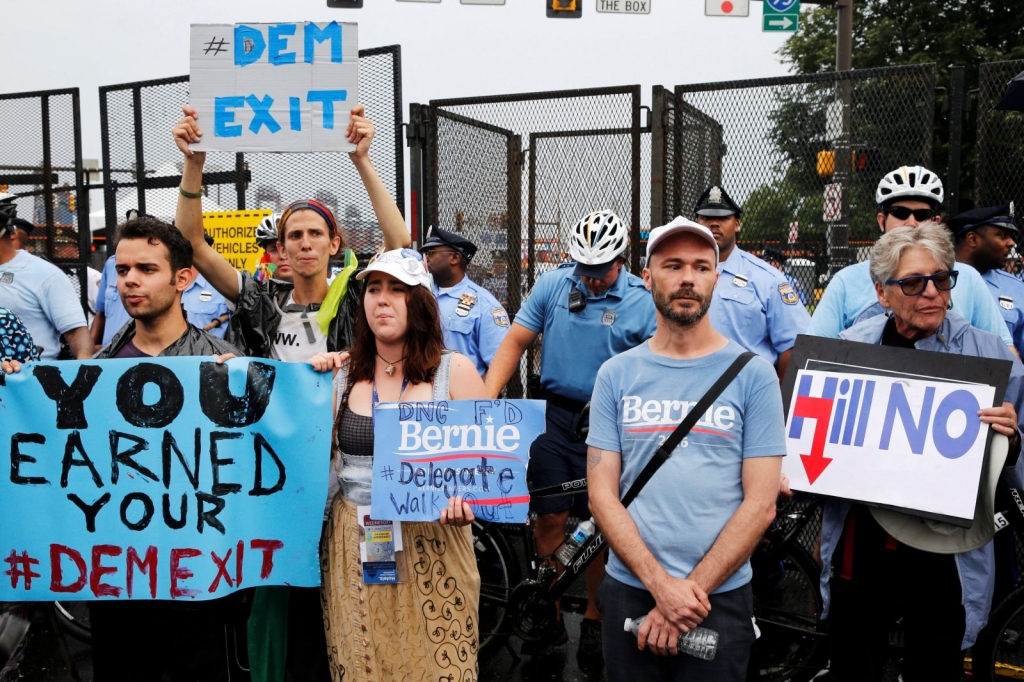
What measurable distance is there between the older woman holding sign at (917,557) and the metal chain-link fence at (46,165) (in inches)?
294

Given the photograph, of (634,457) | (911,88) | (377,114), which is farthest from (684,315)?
(377,114)

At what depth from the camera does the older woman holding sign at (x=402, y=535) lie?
312cm

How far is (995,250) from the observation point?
5.18 metres

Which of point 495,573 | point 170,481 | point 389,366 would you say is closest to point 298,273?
point 389,366

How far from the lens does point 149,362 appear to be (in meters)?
3.35

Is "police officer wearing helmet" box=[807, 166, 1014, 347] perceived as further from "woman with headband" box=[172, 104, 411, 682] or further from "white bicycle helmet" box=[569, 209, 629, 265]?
"woman with headband" box=[172, 104, 411, 682]

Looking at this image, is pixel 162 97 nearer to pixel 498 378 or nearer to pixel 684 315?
pixel 498 378

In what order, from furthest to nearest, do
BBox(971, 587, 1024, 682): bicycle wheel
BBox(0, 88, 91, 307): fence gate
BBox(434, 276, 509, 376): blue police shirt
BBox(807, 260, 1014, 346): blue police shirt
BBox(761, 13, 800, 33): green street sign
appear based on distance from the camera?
BBox(761, 13, 800, 33): green street sign < BBox(0, 88, 91, 307): fence gate < BBox(434, 276, 509, 376): blue police shirt < BBox(807, 260, 1014, 346): blue police shirt < BBox(971, 587, 1024, 682): bicycle wheel

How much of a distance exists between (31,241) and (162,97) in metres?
2.39

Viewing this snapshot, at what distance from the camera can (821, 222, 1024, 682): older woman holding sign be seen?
124 inches

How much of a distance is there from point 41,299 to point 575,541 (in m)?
3.74

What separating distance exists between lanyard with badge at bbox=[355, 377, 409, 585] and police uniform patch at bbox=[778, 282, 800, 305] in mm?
2896

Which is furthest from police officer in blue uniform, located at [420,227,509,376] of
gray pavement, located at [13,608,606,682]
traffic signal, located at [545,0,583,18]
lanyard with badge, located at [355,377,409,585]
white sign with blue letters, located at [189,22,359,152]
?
traffic signal, located at [545,0,583,18]

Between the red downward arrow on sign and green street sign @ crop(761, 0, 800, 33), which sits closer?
the red downward arrow on sign
